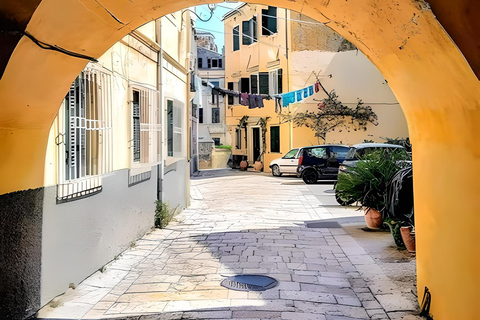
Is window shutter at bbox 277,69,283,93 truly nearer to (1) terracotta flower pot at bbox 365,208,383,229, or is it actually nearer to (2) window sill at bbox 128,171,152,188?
(1) terracotta flower pot at bbox 365,208,383,229

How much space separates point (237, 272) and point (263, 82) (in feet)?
68.8

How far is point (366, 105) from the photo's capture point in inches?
906

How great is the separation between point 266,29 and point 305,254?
1917cm

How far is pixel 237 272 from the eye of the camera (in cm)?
585

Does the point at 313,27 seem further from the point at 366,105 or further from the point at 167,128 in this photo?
the point at 167,128

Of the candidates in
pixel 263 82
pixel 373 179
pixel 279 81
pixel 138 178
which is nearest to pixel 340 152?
pixel 279 81

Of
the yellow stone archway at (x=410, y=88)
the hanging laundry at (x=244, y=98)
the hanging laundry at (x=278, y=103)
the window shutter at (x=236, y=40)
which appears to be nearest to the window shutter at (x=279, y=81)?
A: the hanging laundry at (x=278, y=103)

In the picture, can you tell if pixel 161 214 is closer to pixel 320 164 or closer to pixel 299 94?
pixel 320 164

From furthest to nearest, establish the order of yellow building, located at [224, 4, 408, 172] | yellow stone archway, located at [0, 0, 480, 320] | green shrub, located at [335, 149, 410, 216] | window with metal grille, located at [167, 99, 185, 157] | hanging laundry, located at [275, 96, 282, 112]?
yellow building, located at [224, 4, 408, 172] → hanging laundry, located at [275, 96, 282, 112] → window with metal grille, located at [167, 99, 185, 157] → green shrub, located at [335, 149, 410, 216] → yellow stone archway, located at [0, 0, 480, 320]

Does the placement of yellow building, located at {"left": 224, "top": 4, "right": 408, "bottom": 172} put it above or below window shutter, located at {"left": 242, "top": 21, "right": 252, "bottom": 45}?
below

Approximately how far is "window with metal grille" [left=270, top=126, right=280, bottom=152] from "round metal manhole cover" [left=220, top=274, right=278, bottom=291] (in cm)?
1951

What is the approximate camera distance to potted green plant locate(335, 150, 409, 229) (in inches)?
316

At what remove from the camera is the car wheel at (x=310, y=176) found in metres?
18.4

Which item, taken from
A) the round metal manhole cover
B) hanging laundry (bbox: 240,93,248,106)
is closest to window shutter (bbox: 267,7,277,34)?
hanging laundry (bbox: 240,93,248,106)
